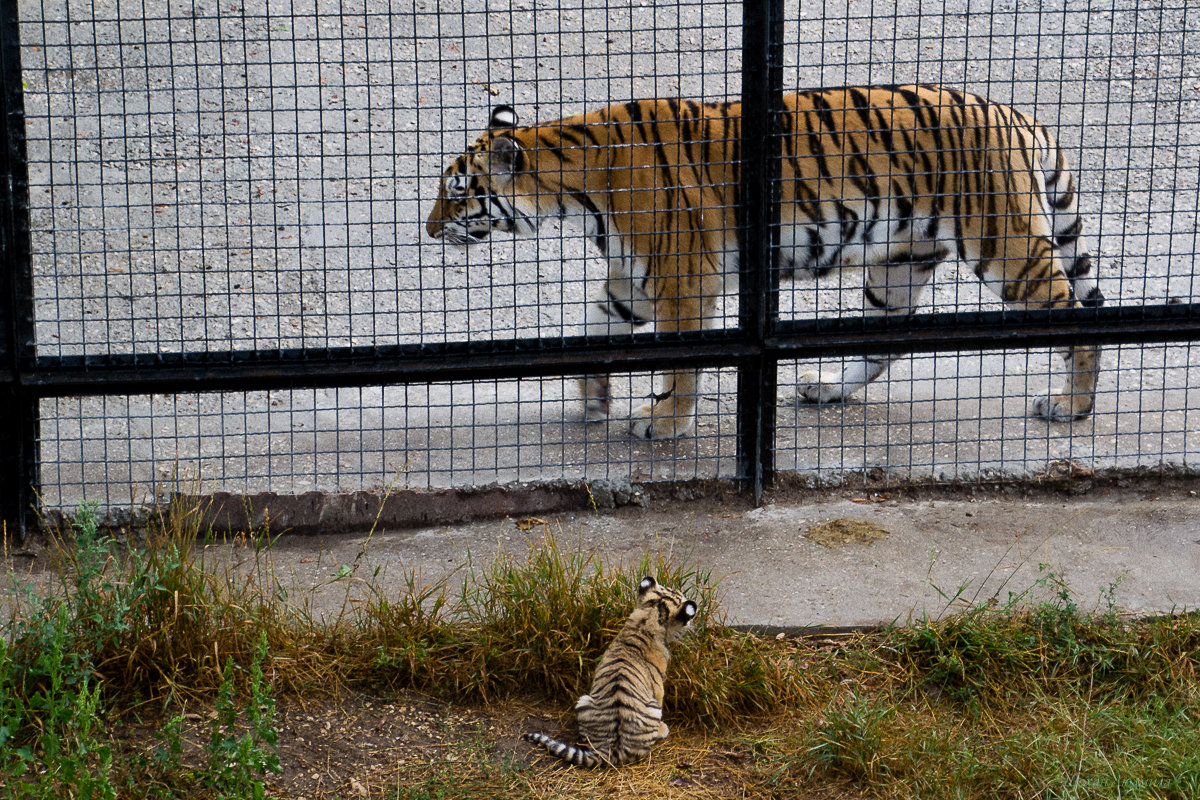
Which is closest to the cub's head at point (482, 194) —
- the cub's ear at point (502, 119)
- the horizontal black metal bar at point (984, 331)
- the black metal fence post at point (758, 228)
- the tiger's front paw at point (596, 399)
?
the cub's ear at point (502, 119)

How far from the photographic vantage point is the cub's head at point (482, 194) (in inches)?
229

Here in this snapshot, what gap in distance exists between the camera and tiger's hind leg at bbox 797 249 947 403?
598 centimetres

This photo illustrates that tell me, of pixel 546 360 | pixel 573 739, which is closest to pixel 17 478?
pixel 546 360

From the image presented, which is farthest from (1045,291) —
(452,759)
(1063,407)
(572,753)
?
(452,759)

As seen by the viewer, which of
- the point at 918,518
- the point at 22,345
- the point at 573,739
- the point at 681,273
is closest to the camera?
the point at 573,739

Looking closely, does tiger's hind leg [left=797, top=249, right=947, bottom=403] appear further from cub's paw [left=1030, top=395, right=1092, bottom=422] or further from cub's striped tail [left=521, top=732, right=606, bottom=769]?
cub's striped tail [left=521, top=732, right=606, bottom=769]

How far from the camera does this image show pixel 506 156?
227 inches

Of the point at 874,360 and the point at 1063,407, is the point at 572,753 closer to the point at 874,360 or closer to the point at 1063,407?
the point at 874,360

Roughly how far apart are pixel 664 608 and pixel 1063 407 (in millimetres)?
2980

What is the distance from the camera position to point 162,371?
4613 millimetres

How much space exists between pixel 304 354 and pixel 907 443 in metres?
2.42

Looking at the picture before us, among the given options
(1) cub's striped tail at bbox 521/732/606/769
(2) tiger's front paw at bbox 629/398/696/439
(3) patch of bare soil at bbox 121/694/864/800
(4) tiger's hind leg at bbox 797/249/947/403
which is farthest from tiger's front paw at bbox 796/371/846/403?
(1) cub's striped tail at bbox 521/732/606/769

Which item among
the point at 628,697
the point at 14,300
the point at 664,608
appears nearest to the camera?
the point at 628,697

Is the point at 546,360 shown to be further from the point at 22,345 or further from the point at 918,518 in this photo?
the point at 22,345
